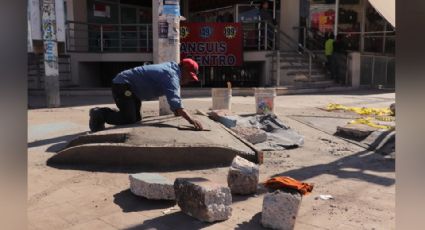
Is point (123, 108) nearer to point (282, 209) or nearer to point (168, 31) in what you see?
point (168, 31)

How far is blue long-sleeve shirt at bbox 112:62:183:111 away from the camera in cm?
539

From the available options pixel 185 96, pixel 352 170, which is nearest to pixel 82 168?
pixel 352 170

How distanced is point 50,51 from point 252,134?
6286 mm

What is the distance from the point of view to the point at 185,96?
14.1 metres

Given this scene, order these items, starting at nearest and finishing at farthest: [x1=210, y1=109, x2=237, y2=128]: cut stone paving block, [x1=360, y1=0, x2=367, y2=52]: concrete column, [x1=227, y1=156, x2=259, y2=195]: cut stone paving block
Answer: [x1=227, y1=156, x2=259, y2=195]: cut stone paving block < [x1=210, y1=109, x2=237, y2=128]: cut stone paving block < [x1=360, y1=0, x2=367, y2=52]: concrete column

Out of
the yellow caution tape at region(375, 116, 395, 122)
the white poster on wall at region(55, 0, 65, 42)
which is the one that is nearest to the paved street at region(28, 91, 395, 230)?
the yellow caution tape at region(375, 116, 395, 122)

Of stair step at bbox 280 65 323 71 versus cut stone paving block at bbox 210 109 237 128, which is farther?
stair step at bbox 280 65 323 71

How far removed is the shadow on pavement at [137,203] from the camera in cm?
389

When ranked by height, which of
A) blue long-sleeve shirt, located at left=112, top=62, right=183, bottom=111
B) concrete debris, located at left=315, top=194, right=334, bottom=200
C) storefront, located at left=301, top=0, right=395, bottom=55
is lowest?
concrete debris, located at left=315, top=194, right=334, bottom=200

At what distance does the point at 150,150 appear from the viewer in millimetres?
5145

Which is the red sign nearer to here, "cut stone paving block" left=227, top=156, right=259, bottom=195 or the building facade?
the building facade

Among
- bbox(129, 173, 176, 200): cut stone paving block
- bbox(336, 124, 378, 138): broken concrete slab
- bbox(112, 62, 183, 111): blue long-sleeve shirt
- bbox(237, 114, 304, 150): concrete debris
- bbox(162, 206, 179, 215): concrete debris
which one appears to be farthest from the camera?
bbox(336, 124, 378, 138): broken concrete slab

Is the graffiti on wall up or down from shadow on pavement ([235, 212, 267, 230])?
up

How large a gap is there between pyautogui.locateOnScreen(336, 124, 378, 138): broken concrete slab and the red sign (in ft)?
32.1
